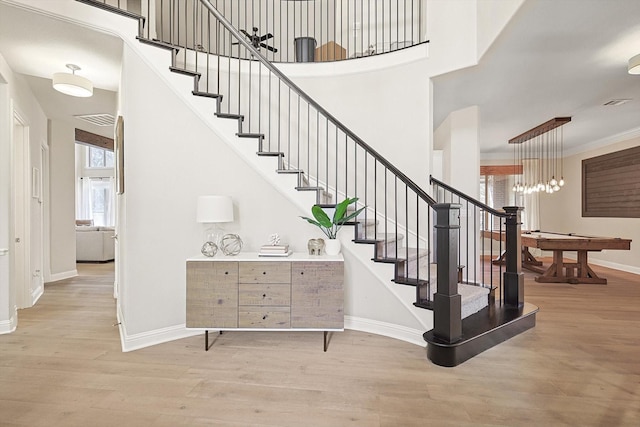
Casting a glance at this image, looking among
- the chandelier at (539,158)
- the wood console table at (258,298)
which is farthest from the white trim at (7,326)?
the chandelier at (539,158)

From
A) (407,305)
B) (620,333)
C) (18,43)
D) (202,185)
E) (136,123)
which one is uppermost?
(18,43)

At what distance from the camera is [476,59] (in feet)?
11.3

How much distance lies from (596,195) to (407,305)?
6.74m

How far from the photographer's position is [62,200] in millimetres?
5742

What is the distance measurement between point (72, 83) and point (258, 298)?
8.66ft

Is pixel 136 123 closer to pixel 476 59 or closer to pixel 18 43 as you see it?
pixel 18 43

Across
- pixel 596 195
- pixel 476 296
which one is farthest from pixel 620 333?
pixel 596 195

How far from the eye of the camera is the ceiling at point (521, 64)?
265 cm

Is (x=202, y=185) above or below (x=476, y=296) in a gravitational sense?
above

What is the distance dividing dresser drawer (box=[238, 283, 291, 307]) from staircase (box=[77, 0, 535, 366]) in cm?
86

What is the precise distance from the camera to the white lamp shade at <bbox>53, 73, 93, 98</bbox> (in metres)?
3.06

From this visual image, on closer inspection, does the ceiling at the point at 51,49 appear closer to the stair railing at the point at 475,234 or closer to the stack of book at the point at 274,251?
the stack of book at the point at 274,251

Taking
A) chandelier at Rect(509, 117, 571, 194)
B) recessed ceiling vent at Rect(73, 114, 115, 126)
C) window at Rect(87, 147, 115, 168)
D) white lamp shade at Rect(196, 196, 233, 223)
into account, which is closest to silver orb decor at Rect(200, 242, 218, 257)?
white lamp shade at Rect(196, 196, 233, 223)

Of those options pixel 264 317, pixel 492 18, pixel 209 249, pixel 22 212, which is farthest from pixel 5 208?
pixel 492 18
